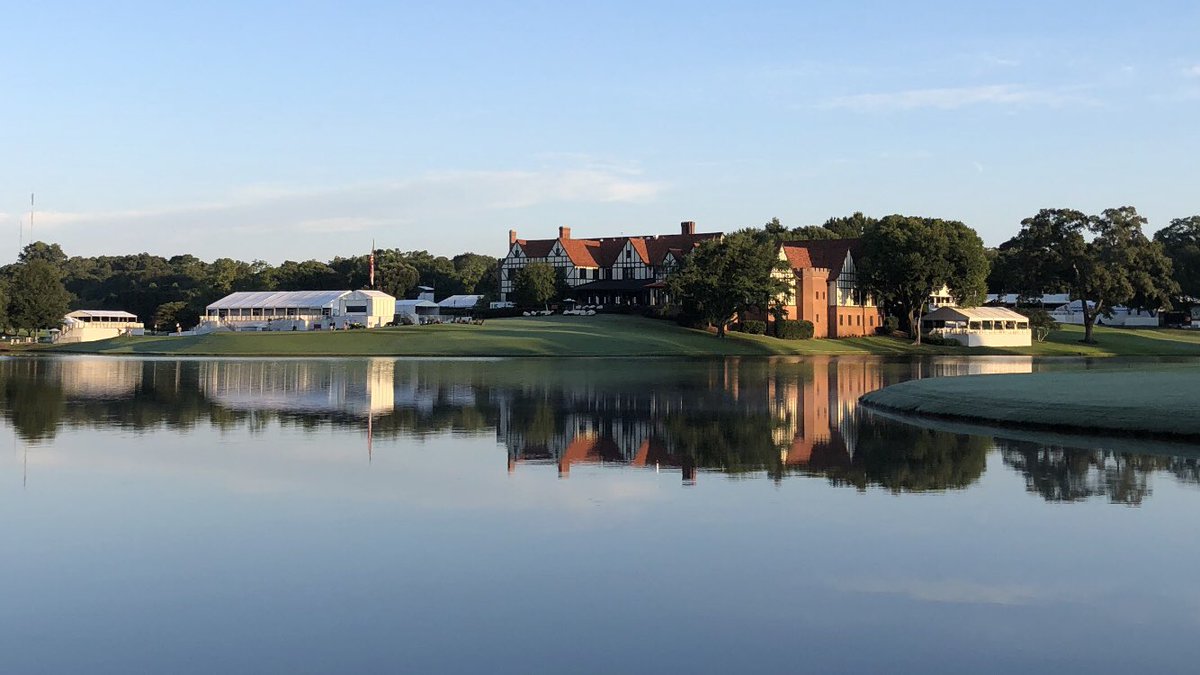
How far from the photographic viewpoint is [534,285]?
458 feet

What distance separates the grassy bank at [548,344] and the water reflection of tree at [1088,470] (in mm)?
67284

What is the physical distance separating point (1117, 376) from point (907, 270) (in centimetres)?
7355

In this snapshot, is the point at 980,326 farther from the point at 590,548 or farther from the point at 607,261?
the point at 590,548

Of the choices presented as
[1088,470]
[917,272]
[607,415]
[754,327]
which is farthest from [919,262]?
[1088,470]

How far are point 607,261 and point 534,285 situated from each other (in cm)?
1808

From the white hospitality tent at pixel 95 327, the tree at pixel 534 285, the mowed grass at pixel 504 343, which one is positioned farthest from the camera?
the white hospitality tent at pixel 95 327

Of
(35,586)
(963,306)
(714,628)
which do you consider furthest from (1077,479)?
(963,306)

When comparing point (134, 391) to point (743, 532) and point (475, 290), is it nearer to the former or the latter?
point (743, 532)

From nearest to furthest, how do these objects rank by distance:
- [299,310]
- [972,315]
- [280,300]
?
[972,315], [299,310], [280,300]

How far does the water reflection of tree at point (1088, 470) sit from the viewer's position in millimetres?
23172

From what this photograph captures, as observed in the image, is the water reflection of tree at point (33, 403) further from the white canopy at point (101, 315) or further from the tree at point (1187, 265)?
the tree at point (1187, 265)

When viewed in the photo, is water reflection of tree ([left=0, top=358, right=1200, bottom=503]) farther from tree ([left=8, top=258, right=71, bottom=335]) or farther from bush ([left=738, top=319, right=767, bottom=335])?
tree ([left=8, top=258, right=71, bottom=335])

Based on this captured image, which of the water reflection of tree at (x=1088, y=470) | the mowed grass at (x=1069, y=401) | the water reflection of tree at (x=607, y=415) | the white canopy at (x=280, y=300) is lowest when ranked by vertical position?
the water reflection of tree at (x=1088, y=470)

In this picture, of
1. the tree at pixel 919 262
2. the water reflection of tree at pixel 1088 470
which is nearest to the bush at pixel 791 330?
the tree at pixel 919 262
